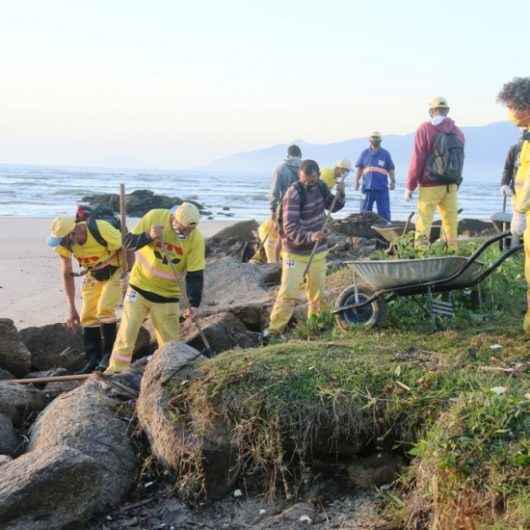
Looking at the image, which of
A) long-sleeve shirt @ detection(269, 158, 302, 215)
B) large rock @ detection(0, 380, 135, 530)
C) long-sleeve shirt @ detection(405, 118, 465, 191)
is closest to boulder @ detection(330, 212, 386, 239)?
long-sleeve shirt @ detection(269, 158, 302, 215)

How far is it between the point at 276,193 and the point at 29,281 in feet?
13.4

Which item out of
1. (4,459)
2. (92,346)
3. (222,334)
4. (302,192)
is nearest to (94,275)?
(92,346)

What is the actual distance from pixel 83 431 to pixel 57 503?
2.12 feet

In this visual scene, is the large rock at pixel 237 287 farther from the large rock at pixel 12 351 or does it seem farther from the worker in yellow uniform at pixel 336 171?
the large rock at pixel 12 351

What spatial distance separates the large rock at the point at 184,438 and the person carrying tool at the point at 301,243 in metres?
1.98

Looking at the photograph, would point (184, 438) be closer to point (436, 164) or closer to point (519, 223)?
point (519, 223)

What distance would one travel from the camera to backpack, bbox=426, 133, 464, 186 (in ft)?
27.4

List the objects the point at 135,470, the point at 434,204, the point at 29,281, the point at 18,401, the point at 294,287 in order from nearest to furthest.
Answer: the point at 135,470
the point at 18,401
the point at 294,287
the point at 434,204
the point at 29,281

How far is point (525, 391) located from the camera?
14.1ft

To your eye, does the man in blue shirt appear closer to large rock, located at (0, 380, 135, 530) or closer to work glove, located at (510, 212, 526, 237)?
work glove, located at (510, 212, 526, 237)

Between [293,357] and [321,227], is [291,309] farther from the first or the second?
[293,357]

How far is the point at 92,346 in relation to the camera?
752cm

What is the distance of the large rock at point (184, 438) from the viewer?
4621 millimetres

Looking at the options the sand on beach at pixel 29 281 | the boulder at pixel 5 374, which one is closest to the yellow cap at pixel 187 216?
the boulder at pixel 5 374
